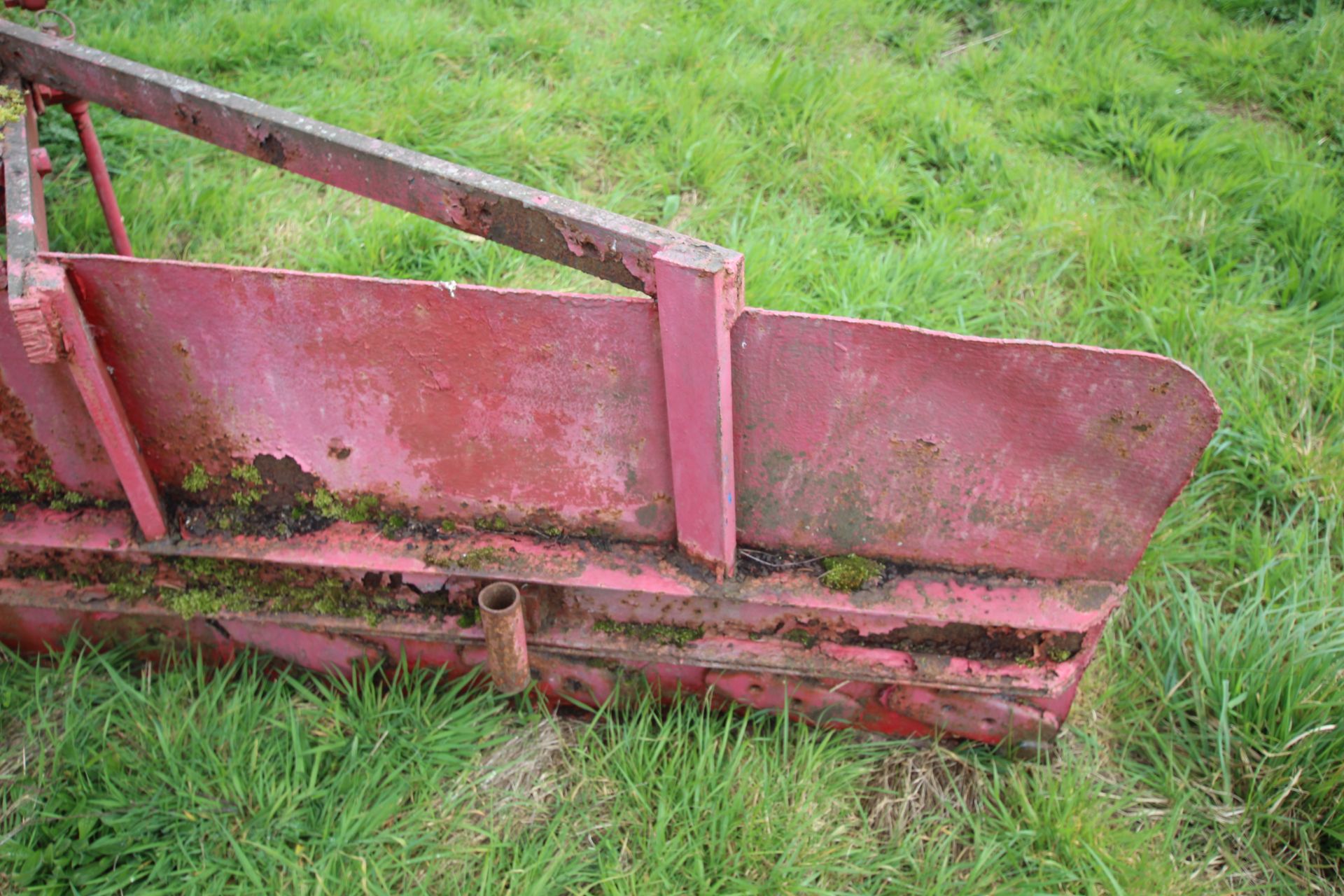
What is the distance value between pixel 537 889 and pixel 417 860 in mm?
285

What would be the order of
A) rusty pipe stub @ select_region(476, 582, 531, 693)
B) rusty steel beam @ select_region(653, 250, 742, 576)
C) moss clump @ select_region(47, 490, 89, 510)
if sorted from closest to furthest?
rusty steel beam @ select_region(653, 250, 742, 576)
rusty pipe stub @ select_region(476, 582, 531, 693)
moss clump @ select_region(47, 490, 89, 510)

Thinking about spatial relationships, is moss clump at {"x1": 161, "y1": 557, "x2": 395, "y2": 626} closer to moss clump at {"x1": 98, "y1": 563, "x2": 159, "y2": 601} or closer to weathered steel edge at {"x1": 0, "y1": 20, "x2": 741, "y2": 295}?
moss clump at {"x1": 98, "y1": 563, "x2": 159, "y2": 601}

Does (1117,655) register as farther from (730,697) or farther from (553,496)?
(553,496)

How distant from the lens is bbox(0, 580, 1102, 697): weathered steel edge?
212 centimetres

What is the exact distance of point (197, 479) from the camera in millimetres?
2162

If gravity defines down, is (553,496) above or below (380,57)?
below

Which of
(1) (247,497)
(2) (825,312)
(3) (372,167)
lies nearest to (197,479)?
(1) (247,497)

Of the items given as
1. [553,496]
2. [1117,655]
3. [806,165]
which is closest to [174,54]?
[806,165]

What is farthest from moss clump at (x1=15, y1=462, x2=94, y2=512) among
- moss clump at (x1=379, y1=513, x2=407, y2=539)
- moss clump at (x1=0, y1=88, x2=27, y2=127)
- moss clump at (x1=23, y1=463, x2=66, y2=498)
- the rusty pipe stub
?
the rusty pipe stub

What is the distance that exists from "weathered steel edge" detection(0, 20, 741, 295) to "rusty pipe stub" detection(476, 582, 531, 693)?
72cm

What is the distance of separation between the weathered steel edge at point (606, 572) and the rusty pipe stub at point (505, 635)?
0.05m

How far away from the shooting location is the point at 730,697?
233 centimetres

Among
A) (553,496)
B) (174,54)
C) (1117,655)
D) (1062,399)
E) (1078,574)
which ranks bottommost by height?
(1117,655)

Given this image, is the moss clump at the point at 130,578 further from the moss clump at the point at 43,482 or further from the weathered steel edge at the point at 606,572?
the moss clump at the point at 43,482
